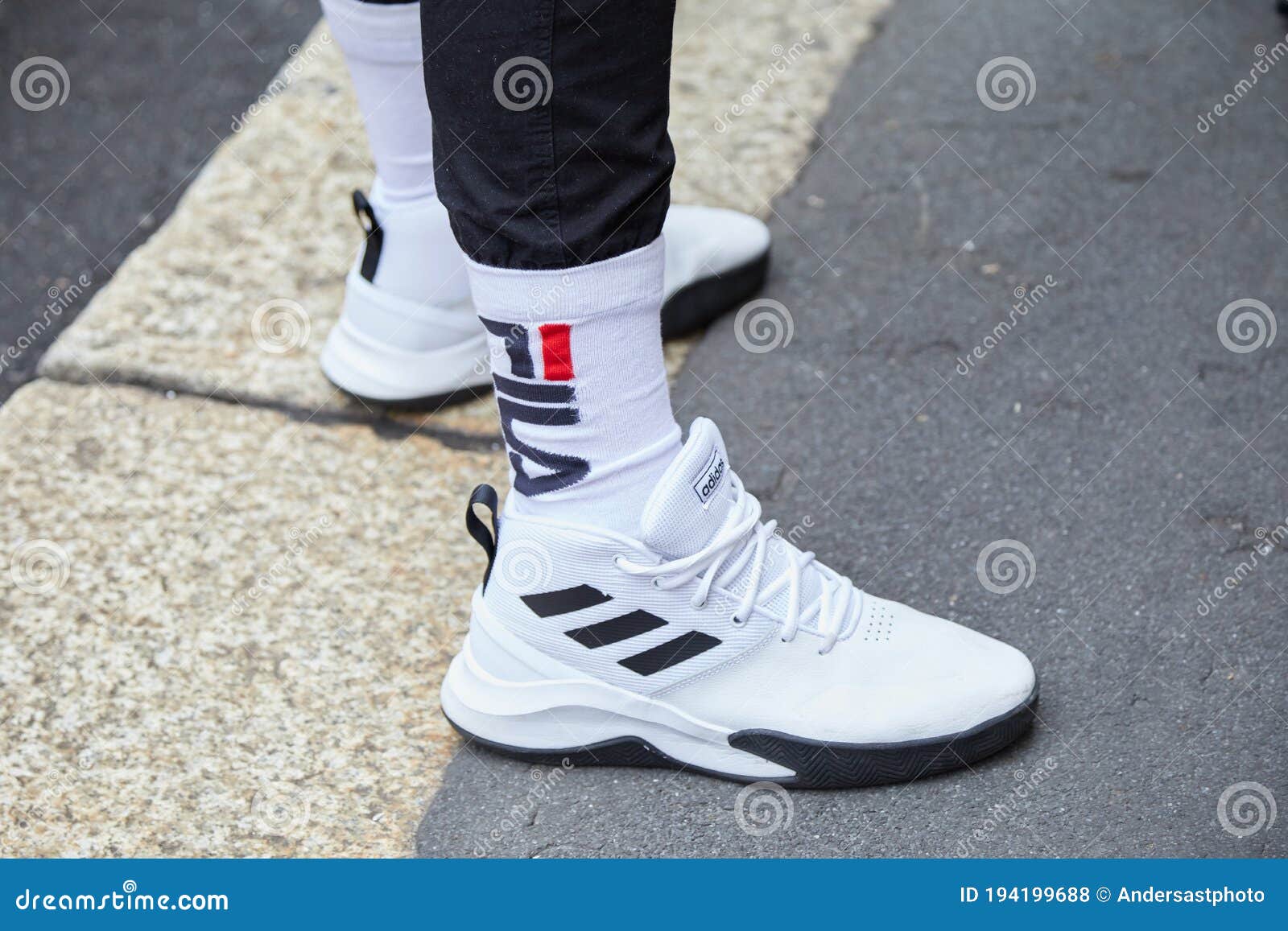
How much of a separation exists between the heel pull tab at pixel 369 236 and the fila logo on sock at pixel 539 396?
1.81ft

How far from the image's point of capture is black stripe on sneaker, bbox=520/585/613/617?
1095 millimetres

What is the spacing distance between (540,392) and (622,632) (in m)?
0.23

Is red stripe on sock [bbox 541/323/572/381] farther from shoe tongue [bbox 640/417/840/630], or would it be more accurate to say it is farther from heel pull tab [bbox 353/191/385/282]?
heel pull tab [bbox 353/191/385/282]

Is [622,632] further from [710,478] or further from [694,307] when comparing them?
[694,307]

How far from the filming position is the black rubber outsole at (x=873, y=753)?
1.13 metres

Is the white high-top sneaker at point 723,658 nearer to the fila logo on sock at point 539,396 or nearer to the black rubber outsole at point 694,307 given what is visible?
the fila logo on sock at point 539,396

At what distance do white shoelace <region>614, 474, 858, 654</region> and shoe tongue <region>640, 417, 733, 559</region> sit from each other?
11 mm

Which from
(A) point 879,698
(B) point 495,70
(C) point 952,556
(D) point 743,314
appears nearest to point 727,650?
(A) point 879,698

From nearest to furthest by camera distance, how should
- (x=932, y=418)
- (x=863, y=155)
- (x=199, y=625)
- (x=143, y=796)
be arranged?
(x=143, y=796), (x=199, y=625), (x=932, y=418), (x=863, y=155)

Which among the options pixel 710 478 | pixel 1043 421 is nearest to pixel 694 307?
pixel 1043 421

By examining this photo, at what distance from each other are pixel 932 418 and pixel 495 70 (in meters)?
0.89

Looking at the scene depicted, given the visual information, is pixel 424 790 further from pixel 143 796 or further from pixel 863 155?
pixel 863 155

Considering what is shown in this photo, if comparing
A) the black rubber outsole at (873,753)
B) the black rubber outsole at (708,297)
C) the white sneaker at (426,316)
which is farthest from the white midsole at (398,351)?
the black rubber outsole at (873,753)
